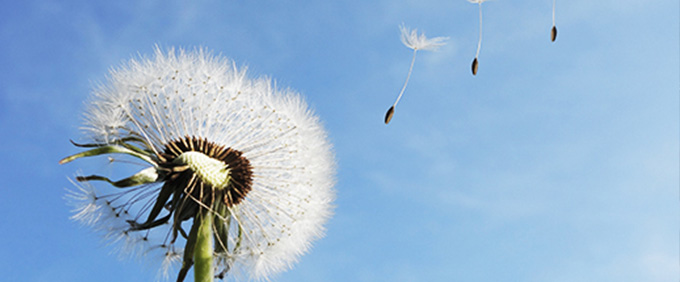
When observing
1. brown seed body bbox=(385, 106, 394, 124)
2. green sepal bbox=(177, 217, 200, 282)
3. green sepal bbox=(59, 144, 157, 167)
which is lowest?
green sepal bbox=(177, 217, 200, 282)

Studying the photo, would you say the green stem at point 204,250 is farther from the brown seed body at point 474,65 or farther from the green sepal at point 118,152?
the brown seed body at point 474,65

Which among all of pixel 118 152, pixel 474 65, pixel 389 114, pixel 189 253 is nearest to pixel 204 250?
pixel 189 253

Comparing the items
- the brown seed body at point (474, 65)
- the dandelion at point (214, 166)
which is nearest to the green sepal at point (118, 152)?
the dandelion at point (214, 166)

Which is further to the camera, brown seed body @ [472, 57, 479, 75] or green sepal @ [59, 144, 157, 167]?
green sepal @ [59, 144, 157, 167]

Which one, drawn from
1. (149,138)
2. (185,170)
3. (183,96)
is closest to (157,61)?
(183,96)

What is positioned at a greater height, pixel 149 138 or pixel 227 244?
pixel 149 138

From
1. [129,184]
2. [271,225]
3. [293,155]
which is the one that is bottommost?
[129,184]

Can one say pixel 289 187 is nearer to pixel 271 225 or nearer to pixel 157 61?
pixel 271 225

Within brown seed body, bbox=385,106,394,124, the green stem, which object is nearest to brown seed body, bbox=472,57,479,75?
brown seed body, bbox=385,106,394,124

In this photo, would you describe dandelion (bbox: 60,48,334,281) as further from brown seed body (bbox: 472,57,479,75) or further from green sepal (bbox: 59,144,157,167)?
brown seed body (bbox: 472,57,479,75)
